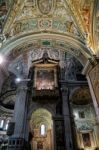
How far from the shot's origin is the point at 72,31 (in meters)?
A: 9.13

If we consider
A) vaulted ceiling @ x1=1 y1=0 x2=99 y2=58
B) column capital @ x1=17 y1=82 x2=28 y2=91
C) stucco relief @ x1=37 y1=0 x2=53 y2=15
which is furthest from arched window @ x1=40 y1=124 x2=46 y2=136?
stucco relief @ x1=37 y1=0 x2=53 y2=15

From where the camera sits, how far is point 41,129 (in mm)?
16688

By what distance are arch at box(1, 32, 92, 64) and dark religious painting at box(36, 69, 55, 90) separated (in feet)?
22.6

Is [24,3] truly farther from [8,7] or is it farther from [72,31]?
[72,31]

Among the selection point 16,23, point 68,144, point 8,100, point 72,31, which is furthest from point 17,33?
point 8,100

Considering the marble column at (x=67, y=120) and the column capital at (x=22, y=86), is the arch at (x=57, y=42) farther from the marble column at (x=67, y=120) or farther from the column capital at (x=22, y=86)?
the column capital at (x=22, y=86)

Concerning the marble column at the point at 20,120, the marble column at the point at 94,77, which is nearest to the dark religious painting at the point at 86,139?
the marble column at the point at 20,120

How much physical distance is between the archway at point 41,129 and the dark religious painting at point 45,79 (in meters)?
2.46

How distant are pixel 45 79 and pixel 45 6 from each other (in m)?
8.95

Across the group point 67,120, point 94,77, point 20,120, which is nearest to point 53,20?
point 94,77

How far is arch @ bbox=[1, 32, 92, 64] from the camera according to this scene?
869cm

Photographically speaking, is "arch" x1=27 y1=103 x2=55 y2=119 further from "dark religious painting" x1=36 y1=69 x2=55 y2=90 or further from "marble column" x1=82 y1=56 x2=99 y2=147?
"marble column" x1=82 y1=56 x2=99 y2=147

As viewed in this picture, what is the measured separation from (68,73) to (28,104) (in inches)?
234

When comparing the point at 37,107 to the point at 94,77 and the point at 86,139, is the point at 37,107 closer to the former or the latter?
→ the point at 86,139
